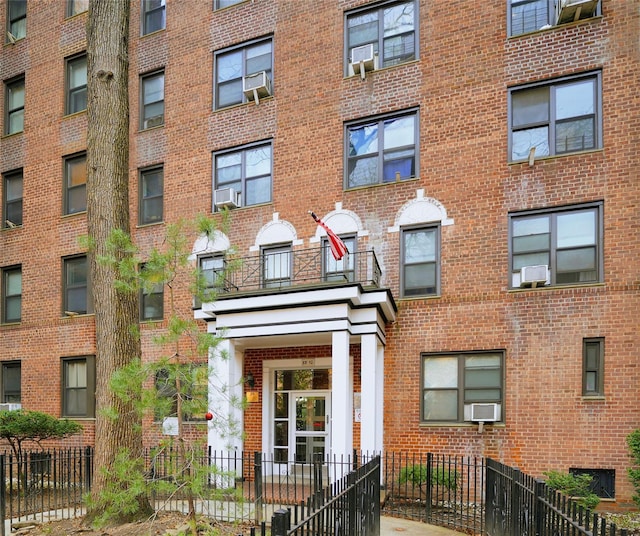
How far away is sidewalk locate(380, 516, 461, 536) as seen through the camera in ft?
30.6

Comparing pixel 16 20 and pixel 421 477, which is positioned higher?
pixel 16 20

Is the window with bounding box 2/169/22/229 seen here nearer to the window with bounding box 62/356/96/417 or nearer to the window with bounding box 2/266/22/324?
the window with bounding box 2/266/22/324

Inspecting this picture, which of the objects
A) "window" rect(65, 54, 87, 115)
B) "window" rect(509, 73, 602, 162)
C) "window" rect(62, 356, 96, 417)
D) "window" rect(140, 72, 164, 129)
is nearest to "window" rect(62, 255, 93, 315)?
"window" rect(62, 356, 96, 417)

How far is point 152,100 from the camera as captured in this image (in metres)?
17.8

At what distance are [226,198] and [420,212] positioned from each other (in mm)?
5107

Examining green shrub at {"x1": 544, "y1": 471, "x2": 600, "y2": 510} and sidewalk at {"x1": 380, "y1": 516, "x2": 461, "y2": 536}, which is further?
green shrub at {"x1": 544, "y1": 471, "x2": 600, "y2": 510}

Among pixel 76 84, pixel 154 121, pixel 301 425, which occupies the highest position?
pixel 76 84

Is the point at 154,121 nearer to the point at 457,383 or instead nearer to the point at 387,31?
the point at 387,31

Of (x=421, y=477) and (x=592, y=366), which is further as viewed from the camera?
(x=592, y=366)

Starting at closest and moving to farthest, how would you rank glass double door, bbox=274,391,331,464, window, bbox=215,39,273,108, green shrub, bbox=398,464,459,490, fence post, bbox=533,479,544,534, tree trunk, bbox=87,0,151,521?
fence post, bbox=533,479,544,534, tree trunk, bbox=87,0,151,521, green shrub, bbox=398,464,459,490, glass double door, bbox=274,391,331,464, window, bbox=215,39,273,108

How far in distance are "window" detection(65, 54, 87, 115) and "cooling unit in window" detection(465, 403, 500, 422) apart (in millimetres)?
14589

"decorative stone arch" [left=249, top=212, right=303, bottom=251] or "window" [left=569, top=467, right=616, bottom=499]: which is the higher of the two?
"decorative stone arch" [left=249, top=212, right=303, bottom=251]

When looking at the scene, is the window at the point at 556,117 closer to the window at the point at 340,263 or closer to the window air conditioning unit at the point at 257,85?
the window at the point at 340,263

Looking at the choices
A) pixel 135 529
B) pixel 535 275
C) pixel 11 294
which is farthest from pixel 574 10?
pixel 11 294
